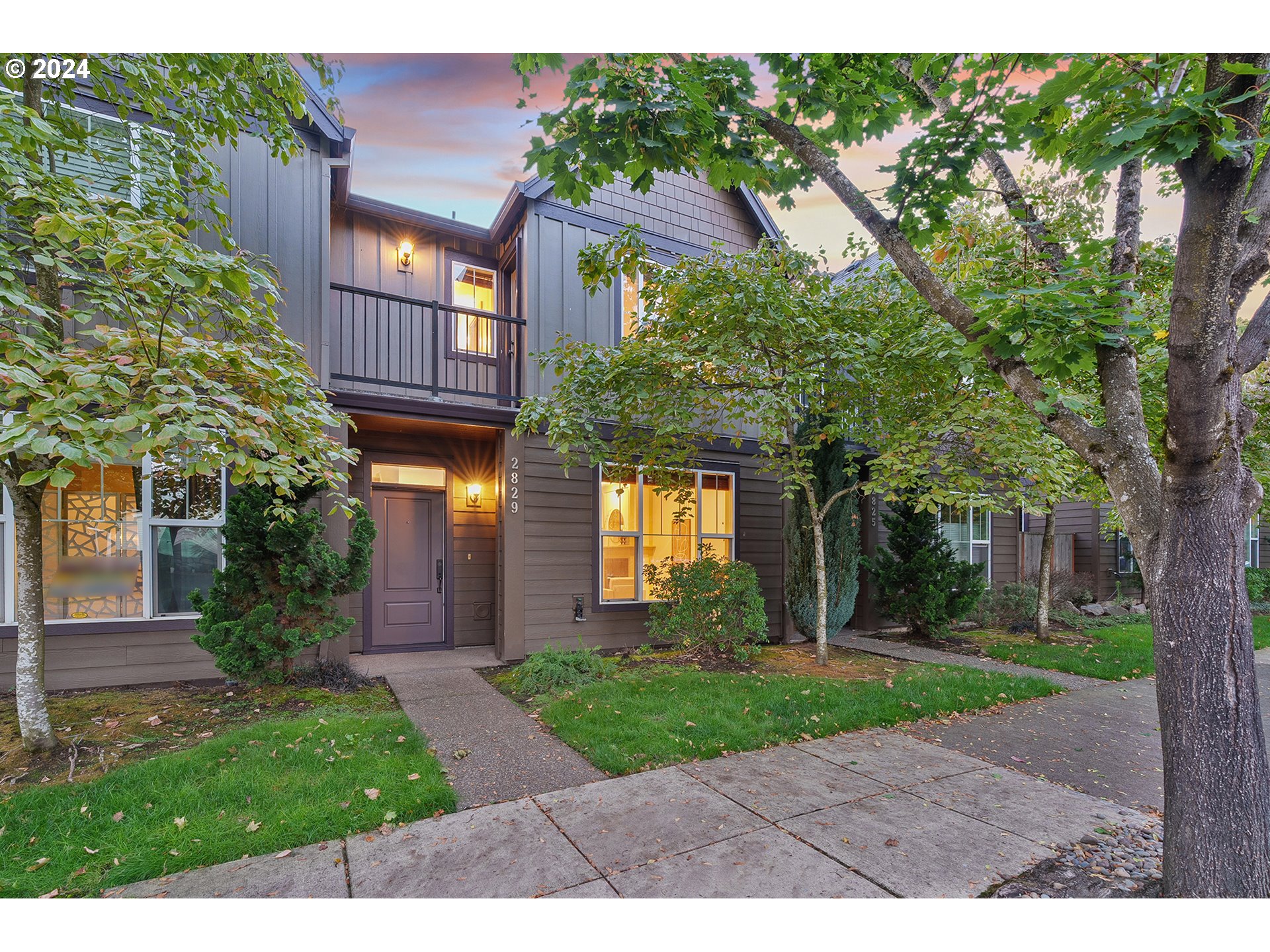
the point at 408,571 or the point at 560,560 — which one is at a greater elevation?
the point at 560,560

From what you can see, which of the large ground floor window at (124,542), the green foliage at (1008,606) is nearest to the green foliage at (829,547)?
the green foliage at (1008,606)

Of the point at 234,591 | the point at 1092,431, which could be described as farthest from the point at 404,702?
the point at 1092,431

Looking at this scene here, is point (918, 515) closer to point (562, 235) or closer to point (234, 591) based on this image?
point (562, 235)

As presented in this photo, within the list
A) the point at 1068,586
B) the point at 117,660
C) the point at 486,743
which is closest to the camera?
the point at 486,743

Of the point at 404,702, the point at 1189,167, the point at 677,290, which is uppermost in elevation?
the point at 677,290

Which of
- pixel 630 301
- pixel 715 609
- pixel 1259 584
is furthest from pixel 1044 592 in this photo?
pixel 1259 584

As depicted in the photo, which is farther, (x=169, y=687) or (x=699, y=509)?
(x=699, y=509)

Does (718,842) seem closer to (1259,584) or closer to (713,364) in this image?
(713,364)

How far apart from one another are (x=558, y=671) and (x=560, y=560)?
1545mm

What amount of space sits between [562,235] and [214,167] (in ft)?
12.1

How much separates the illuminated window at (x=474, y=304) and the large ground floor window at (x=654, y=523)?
7.59 feet

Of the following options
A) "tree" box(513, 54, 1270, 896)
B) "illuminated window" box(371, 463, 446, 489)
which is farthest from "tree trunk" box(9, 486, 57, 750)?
"tree" box(513, 54, 1270, 896)

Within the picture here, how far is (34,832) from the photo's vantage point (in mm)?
2777

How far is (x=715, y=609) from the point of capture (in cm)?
631
